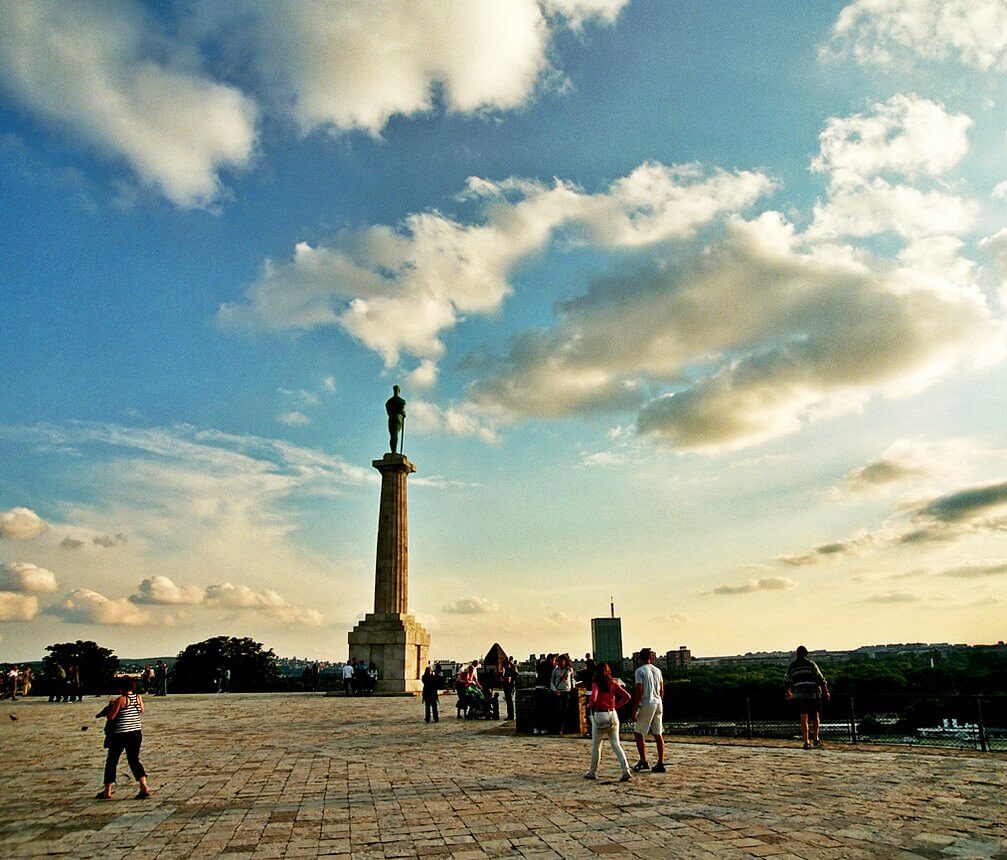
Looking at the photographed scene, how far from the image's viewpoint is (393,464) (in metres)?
36.9

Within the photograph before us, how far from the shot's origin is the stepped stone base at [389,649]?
33.9 metres

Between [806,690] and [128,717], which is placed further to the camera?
[806,690]

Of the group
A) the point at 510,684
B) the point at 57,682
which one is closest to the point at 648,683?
the point at 510,684

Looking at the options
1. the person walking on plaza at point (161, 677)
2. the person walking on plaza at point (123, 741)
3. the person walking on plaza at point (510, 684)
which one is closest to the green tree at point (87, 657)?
the person walking on plaza at point (161, 677)

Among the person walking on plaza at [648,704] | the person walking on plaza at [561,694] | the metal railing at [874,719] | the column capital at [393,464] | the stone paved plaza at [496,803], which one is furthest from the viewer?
the column capital at [393,464]

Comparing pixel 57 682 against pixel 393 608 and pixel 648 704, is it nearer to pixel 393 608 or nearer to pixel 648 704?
pixel 393 608

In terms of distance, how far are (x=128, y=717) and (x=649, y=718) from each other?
725cm

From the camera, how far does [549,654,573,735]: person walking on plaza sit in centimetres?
1696

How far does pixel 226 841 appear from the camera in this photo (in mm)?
7277

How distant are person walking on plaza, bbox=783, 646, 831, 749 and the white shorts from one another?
12.3ft

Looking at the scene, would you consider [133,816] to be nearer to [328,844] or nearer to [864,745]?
[328,844]

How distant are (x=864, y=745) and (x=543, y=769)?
21.6ft

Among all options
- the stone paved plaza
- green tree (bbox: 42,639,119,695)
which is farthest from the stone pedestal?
green tree (bbox: 42,639,119,695)

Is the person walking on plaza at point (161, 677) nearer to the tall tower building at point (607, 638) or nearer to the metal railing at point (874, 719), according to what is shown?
the metal railing at point (874, 719)
